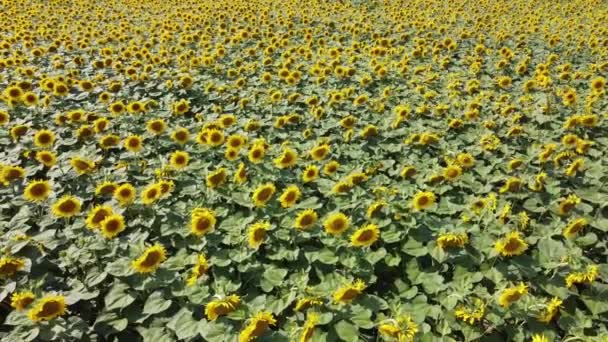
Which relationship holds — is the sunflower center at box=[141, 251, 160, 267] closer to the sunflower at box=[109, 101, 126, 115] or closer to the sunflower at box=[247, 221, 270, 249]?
the sunflower at box=[247, 221, 270, 249]

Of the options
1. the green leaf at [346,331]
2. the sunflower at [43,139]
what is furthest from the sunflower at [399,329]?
the sunflower at [43,139]

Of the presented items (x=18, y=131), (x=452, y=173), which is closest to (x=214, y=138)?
(x=18, y=131)

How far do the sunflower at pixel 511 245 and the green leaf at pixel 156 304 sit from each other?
2.78 meters

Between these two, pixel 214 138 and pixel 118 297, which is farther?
pixel 214 138

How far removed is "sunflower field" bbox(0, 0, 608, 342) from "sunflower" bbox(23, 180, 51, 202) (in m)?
0.03

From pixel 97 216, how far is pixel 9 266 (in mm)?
776

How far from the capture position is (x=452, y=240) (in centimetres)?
386

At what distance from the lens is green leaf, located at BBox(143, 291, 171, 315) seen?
11.5ft

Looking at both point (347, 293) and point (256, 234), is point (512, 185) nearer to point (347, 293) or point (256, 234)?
point (347, 293)

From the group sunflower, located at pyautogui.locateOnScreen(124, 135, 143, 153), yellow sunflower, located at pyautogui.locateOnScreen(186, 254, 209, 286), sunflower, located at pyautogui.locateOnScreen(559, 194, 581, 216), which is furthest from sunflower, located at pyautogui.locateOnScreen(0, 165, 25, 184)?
sunflower, located at pyautogui.locateOnScreen(559, 194, 581, 216)

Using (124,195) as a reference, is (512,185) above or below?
below

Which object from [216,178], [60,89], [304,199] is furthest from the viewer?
[60,89]

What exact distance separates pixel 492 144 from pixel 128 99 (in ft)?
19.2

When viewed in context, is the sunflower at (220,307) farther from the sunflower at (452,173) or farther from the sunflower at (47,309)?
the sunflower at (452,173)
